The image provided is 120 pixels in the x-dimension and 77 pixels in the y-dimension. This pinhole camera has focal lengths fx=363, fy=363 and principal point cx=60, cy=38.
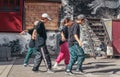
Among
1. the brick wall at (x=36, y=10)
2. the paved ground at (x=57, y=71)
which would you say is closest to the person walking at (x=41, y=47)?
the paved ground at (x=57, y=71)

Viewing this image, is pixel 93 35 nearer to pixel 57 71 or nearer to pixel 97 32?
pixel 97 32

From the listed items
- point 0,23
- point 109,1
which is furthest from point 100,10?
point 0,23

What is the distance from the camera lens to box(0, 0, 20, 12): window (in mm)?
17062

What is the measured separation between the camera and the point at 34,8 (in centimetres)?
1714

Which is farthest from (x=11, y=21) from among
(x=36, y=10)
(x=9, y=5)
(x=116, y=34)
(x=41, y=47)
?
(x=41, y=47)

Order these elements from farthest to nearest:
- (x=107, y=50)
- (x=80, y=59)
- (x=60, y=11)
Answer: (x=60, y=11), (x=107, y=50), (x=80, y=59)

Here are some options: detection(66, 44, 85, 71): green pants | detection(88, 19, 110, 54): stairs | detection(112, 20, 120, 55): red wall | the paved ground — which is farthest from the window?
detection(66, 44, 85, 71): green pants

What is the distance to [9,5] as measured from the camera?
17156 mm

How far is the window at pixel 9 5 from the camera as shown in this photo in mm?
17062

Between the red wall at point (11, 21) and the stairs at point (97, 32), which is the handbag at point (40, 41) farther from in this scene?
the stairs at point (97, 32)

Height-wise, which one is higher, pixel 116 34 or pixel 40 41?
pixel 40 41

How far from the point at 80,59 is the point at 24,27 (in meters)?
6.54

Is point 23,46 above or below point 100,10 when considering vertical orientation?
below

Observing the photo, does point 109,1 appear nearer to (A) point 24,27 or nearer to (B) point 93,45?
(B) point 93,45
